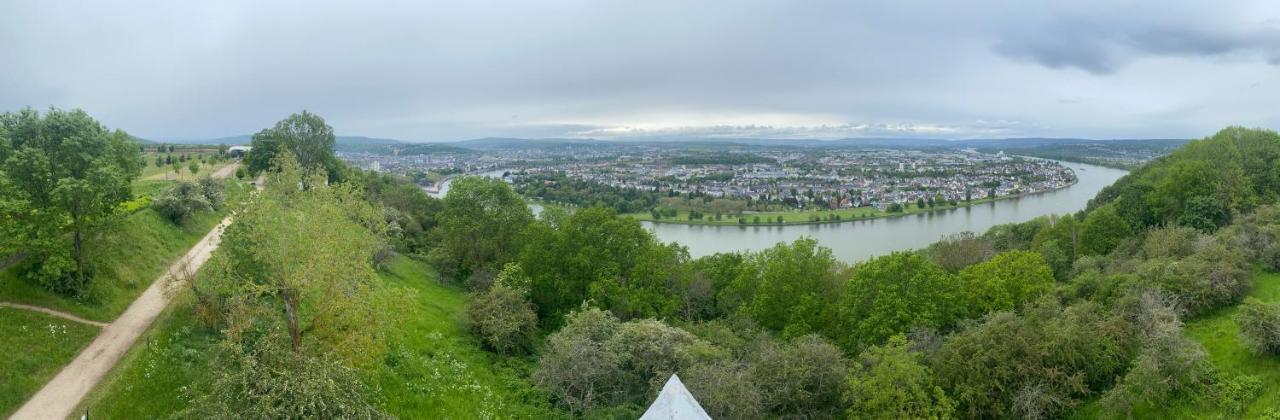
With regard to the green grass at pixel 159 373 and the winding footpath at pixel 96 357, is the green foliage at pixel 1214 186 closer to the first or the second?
the green grass at pixel 159 373

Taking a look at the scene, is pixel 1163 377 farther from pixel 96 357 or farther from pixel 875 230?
pixel 875 230

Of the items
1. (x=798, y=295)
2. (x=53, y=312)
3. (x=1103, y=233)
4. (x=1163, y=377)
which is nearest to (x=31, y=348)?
(x=53, y=312)

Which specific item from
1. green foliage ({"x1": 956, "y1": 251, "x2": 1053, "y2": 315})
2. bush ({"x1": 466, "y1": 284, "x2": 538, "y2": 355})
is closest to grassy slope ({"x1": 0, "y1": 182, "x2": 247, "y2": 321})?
bush ({"x1": 466, "y1": 284, "x2": 538, "y2": 355})

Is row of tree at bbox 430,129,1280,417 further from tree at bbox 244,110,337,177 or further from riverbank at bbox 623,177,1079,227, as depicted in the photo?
riverbank at bbox 623,177,1079,227

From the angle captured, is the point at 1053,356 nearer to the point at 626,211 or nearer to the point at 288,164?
the point at 288,164

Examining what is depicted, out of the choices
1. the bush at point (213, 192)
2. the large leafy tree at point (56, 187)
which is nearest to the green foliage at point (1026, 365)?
the large leafy tree at point (56, 187)

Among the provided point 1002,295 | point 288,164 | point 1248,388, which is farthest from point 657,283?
point 1248,388
